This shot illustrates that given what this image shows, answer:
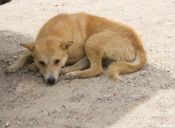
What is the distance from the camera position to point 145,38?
855cm

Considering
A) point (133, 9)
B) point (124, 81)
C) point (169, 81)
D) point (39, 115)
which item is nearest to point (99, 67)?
point (124, 81)

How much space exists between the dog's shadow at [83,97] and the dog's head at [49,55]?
16cm

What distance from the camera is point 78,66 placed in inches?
289

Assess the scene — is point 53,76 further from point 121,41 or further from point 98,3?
point 98,3

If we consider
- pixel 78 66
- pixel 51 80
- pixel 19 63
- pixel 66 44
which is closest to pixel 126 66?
pixel 78 66

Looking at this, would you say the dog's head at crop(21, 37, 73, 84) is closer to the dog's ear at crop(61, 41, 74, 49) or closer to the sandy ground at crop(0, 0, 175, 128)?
the dog's ear at crop(61, 41, 74, 49)

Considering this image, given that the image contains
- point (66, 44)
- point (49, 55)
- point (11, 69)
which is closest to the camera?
point (49, 55)

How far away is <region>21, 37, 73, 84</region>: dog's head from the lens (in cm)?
686

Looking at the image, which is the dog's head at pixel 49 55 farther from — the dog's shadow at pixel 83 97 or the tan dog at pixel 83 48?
the dog's shadow at pixel 83 97

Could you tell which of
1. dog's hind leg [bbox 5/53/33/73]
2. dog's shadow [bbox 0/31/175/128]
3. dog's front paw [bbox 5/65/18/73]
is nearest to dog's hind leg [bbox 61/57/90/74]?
dog's shadow [bbox 0/31/175/128]

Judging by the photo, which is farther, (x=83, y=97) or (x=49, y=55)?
(x=49, y=55)

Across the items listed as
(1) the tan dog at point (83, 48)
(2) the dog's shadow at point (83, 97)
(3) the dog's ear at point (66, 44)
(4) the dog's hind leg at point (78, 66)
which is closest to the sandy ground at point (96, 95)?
(2) the dog's shadow at point (83, 97)

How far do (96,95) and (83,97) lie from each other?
0.18m

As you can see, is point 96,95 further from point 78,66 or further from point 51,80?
point 78,66
